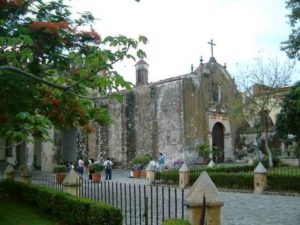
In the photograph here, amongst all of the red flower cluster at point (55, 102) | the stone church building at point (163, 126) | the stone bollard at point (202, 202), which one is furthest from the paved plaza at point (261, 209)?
the stone church building at point (163, 126)

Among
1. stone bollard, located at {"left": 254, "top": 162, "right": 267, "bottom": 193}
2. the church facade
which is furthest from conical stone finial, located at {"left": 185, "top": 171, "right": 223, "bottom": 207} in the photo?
the church facade

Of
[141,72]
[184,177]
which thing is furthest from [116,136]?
[184,177]

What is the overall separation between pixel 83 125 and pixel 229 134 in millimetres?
23137

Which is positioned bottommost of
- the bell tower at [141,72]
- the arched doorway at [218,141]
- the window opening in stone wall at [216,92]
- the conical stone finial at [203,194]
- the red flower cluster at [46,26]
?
the conical stone finial at [203,194]

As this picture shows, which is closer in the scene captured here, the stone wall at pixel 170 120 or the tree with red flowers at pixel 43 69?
the tree with red flowers at pixel 43 69

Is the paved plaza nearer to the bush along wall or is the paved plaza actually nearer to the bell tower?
the bush along wall

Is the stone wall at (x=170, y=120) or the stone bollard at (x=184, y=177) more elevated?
the stone wall at (x=170, y=120)

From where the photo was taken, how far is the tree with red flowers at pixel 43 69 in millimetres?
7723

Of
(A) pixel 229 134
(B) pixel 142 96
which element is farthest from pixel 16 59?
(A) pixel 229 134

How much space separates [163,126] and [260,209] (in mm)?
18388

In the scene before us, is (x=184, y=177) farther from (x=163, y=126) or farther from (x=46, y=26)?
(x=163, y=126)

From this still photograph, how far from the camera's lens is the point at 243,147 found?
1339 inches

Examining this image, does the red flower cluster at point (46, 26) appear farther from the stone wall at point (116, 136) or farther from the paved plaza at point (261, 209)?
the stone wall at point (116, 136)

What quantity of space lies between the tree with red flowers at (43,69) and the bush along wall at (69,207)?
5.80ft
